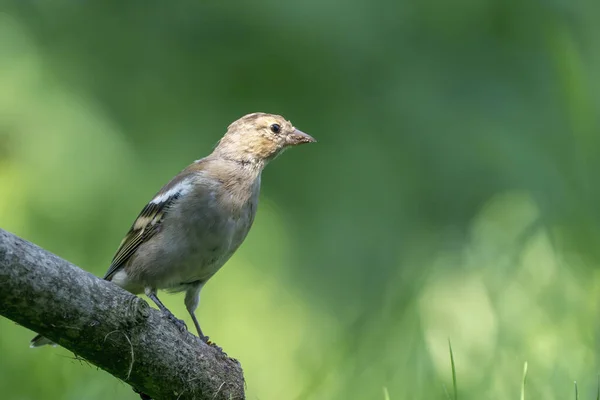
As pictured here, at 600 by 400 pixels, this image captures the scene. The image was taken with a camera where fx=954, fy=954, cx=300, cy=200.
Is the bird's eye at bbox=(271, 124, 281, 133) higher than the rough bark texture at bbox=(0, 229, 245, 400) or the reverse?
higher

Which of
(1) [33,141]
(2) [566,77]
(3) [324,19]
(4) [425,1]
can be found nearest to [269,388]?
(1) [33,141]

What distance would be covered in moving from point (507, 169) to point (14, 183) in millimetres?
6324

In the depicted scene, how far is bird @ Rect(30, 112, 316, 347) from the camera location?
17.5ft

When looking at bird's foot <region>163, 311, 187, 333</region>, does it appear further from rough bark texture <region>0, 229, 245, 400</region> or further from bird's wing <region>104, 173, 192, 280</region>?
bird's wing <region>104, 173, 192, 280</region>

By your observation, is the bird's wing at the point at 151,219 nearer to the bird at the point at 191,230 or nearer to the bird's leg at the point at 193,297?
the bird at the point at 191,230

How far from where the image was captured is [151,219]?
18.4 ft

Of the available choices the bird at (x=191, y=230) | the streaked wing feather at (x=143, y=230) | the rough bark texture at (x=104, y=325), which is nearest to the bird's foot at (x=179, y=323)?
the rough bark texture at (x=104, y=325)

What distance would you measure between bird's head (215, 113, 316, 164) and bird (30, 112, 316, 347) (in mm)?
16

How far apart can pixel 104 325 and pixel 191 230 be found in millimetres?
1944

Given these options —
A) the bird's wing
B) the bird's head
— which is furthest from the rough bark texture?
the bird's head

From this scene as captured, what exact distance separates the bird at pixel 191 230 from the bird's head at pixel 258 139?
0.05ft

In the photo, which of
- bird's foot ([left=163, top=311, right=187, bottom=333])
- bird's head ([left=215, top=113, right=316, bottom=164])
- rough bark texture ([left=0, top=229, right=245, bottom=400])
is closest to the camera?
rough bark texture ([left=0, top=229, right=245, bottom=400])

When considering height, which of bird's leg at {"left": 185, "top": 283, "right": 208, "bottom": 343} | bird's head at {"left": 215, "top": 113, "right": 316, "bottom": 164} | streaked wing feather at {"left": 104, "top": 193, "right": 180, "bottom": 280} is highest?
bird's head at {"left": 215, "top": 113, "right": 316, "bottom": 164}

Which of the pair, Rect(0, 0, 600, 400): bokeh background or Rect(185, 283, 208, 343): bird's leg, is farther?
Rect(0, 0, 600, 400): bokeh background
